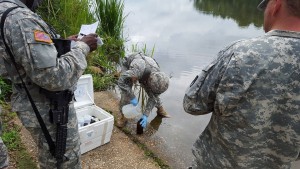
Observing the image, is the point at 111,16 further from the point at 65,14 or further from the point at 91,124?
the point at 91,124

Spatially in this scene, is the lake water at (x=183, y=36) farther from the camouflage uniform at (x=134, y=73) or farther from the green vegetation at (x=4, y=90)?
the green vegetation at (x=4, y=90)

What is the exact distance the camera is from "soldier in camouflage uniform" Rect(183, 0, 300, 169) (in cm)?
131

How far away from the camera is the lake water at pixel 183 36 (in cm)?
417

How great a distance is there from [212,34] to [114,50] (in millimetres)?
3440

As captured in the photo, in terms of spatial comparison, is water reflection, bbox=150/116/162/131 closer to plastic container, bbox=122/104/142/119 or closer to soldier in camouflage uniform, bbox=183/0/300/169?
plastic container, bbox=122/104/142/119

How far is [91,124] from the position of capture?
3037 mm

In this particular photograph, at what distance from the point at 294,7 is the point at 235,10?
11618 mm

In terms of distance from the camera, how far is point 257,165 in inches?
61.6

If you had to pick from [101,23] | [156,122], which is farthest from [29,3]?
[101,23]

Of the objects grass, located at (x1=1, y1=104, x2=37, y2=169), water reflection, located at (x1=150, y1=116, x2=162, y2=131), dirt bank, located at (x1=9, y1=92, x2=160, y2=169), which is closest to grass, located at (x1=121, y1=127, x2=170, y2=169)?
dirt bank, located at (x1=9, y1=92, x2=160, y2=169)

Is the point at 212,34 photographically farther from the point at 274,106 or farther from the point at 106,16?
the point at 274,106

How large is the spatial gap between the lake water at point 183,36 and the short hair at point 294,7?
2444 millimetres

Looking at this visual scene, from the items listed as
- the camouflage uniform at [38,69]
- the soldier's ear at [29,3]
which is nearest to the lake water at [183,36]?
the camouflage uniform at [38,69]

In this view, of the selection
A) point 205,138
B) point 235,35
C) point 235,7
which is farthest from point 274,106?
point 235,7
